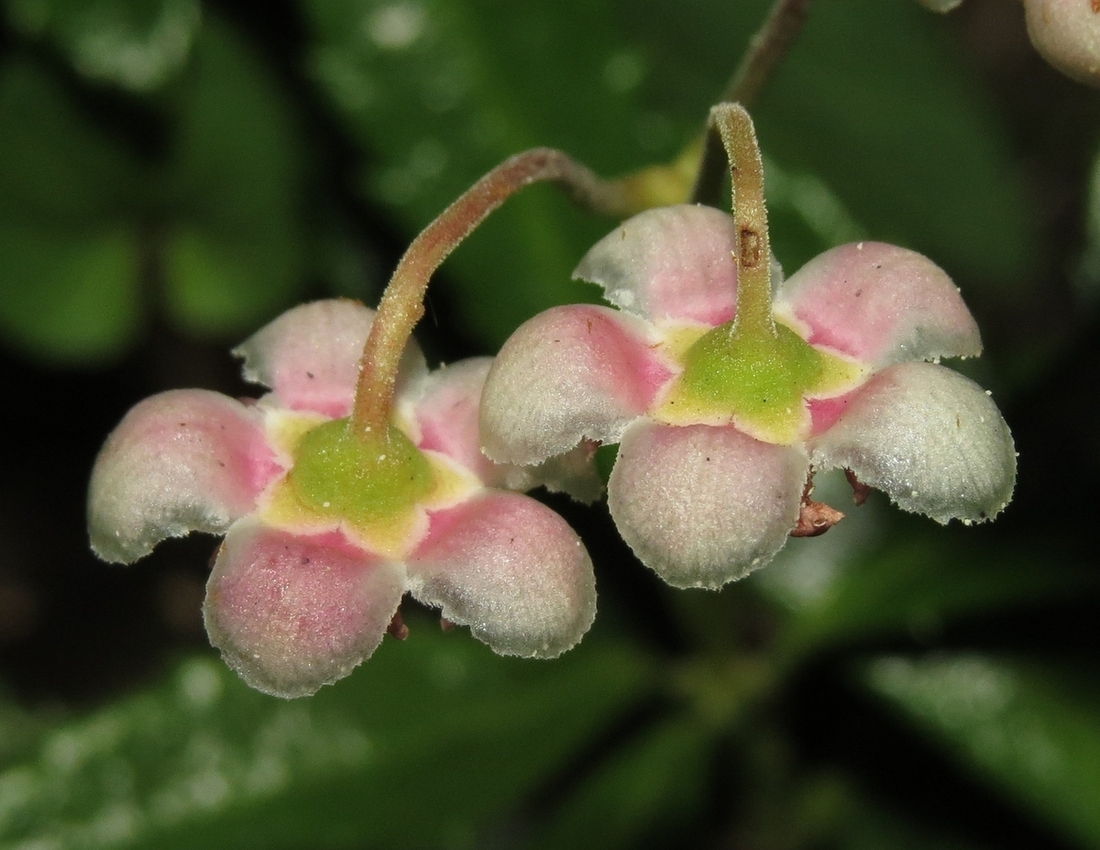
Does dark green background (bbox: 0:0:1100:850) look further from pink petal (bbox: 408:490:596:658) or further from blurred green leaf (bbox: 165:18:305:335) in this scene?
pink petal (bbox: 408:490:596:658)

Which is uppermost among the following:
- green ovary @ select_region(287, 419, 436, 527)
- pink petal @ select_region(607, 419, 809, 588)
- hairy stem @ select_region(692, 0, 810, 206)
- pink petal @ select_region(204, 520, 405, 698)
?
hairy stem @ select_region(692, 0, 810, 206)

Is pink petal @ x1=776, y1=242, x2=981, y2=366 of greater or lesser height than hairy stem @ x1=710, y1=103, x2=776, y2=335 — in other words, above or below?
A: below

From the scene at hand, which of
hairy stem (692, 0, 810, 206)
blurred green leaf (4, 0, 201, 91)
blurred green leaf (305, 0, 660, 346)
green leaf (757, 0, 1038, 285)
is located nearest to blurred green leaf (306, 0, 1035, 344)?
blurred green leaf (305, 0, 660, 346)

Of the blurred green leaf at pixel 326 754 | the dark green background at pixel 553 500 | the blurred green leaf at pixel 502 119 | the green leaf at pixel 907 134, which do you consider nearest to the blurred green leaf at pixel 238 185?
the dark green background at pixel 553 500

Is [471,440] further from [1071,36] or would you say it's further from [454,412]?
[1071,36]

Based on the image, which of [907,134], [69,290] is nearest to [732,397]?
[69,290]

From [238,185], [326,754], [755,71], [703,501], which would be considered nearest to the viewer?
[703,501]

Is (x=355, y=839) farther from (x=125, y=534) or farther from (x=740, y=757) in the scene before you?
(x=125, y=534)
